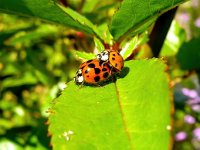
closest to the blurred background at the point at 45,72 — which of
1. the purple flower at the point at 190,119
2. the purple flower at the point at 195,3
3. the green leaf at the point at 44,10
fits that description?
the purple flower at the point at 190,119

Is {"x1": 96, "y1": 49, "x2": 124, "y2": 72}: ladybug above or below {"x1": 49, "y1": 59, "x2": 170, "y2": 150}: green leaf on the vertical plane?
above

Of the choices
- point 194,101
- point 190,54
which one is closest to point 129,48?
A: point 190,54

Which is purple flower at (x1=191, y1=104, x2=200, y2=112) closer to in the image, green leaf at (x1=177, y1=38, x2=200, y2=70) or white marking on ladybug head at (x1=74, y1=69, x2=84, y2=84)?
green leaf at (x1=177, y1=38, x2=200, y2=70)

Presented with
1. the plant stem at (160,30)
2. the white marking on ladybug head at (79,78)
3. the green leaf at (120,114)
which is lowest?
the green leaf at (120,114)

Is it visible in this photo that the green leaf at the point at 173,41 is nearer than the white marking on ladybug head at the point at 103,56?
No

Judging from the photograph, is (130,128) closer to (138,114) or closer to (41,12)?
(138,114)

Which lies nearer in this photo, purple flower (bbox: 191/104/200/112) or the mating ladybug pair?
the mating ladybug pair

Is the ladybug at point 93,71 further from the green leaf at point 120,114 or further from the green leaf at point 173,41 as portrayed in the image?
the green leaf at point 173,41

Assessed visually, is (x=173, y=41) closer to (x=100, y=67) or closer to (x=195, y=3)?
(x=100, y=67)

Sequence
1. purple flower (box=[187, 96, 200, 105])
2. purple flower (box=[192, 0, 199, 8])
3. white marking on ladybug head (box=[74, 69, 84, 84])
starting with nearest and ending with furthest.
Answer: white marking on ladybug head (box=[74, 69, 84, 84]) < purple flower (box=[187, 96, 200, 105]) < purple flower (box=[192, 0, 199, 8])

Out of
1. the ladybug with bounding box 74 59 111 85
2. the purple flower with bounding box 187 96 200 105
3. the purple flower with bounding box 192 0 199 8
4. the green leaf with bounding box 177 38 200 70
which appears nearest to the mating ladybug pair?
the ladybug with bounding box 74 59 111 85
